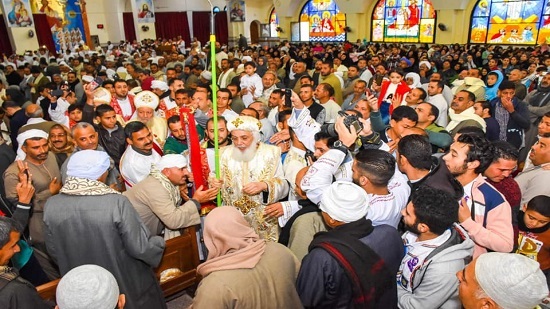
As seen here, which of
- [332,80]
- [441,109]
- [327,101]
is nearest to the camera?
[441,109]

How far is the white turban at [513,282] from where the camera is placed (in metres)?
1.40

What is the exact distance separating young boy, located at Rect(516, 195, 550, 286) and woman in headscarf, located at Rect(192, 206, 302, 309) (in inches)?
66.7

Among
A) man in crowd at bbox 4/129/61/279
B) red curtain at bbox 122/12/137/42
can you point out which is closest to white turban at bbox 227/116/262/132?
man in crowd at bbox 4/129/61/279

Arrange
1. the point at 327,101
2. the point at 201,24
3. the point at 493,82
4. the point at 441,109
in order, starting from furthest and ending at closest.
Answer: the point at 201,24
the point at 493,82
the point at 327,101
the point at 441,109

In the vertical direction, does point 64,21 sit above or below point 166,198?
above

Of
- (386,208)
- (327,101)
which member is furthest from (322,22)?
(386,208)

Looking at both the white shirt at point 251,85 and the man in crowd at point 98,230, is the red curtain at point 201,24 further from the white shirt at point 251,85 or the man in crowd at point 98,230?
the man in crowd at point 98,230

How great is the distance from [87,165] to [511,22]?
18523 millimetres

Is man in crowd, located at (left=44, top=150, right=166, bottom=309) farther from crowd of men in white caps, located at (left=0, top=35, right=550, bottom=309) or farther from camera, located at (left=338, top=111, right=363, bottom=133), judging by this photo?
camera, located at (left=338, top=111, right=363, bottom=133)

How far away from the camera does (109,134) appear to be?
4258mm

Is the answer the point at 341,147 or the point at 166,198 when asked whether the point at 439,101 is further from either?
the point at 166,198

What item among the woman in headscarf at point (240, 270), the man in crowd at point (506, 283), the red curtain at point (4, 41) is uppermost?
the red curtain at point (4, 41)

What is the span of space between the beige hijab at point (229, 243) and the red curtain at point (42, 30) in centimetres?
1963

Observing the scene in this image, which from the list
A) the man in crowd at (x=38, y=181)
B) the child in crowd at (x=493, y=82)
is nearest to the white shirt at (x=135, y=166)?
the man in crowd at (x=38, y=181)
